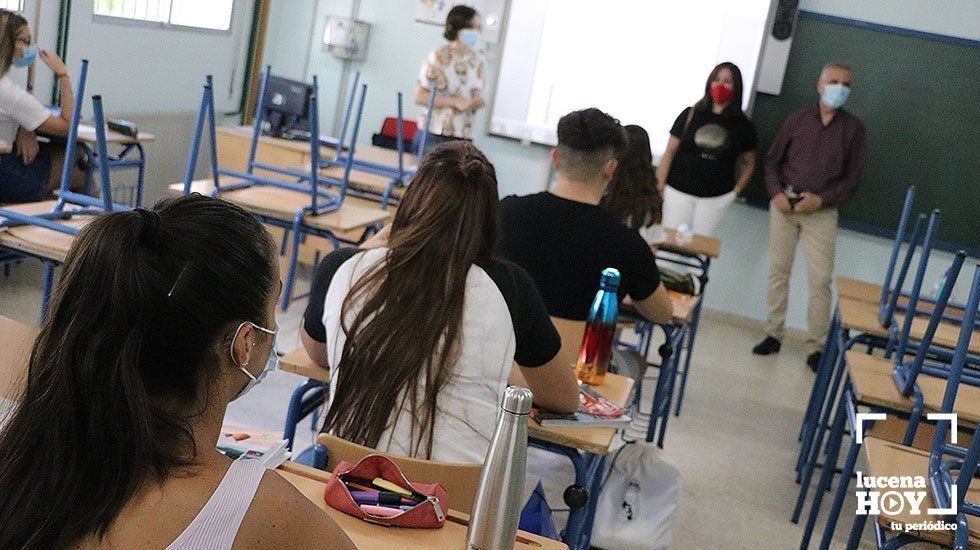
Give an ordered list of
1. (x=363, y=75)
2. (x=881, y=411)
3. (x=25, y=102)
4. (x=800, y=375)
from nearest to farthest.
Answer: (x=881, y=411), (x=25, y=102), (x=800, y=375), (x=363, y=75)

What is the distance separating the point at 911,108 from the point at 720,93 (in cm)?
134

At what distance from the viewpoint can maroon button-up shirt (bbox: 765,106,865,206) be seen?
6.07 meters

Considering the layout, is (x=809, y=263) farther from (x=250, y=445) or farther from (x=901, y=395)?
(x=250, y=445)

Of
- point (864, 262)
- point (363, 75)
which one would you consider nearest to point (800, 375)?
point (864, 262)

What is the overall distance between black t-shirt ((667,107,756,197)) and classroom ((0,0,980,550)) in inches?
0.7

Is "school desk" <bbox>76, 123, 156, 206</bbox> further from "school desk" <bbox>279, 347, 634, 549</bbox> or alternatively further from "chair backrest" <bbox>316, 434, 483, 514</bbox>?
"chair backrest" <bbox>316, 434, 483, 514</bbox>

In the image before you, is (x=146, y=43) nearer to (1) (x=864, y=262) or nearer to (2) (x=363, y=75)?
(2) (x=363, y=75)

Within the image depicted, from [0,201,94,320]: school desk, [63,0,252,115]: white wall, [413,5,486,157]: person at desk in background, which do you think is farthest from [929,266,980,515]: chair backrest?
[63,0,252,115]: white wall

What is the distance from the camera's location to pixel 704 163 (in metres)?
6.14

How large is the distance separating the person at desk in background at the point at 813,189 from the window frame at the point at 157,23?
3.69 m

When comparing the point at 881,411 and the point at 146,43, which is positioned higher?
the point at 146,43

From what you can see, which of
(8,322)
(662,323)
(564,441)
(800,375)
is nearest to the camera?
(8,322)

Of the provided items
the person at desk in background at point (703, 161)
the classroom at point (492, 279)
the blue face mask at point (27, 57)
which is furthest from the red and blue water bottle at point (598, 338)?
the person at desk in background at point (703, 161)

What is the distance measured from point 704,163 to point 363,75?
267cm
